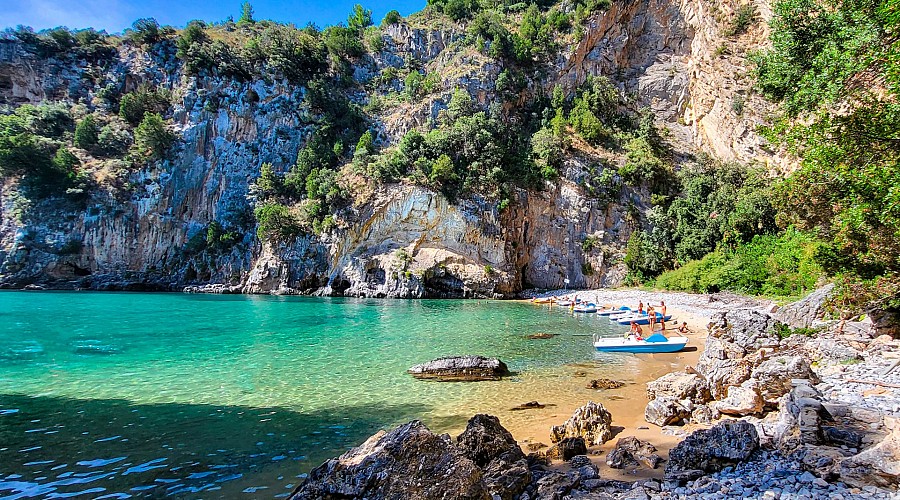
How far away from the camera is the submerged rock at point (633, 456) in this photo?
5.93 meters

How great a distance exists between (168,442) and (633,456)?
7904 mm

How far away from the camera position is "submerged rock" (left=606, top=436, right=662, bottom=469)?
5934mm

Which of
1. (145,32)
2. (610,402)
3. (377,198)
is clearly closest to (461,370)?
(610,402)

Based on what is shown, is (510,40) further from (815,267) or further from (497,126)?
(815,267)

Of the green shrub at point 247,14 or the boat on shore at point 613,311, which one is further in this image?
the green shrub at point 247,14


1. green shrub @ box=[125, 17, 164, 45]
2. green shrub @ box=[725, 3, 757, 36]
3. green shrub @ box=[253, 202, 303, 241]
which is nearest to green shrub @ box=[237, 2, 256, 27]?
green shrub @ box=[125, 17, 164, 45]

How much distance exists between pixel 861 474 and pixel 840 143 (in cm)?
736

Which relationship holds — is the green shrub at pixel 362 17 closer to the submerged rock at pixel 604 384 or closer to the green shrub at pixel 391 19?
the green shrub at pixel 391 19

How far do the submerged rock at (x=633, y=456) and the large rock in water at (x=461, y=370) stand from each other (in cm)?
601

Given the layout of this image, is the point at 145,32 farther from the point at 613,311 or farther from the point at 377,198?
the point at 613,311

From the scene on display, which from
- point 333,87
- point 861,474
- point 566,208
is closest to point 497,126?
point 566,208

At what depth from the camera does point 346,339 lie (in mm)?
18734

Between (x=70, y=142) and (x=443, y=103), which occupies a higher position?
(x=443, y=103)

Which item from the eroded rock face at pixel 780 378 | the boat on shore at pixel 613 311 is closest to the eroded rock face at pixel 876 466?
the eroded rock face at pixel 780 378
